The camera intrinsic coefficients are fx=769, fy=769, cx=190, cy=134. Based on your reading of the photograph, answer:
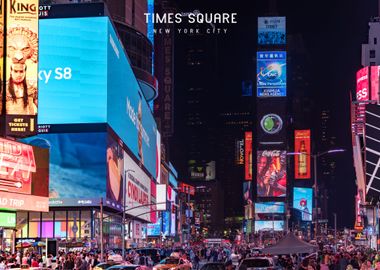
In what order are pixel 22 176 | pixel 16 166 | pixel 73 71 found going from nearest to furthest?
pixel 16 166 < pixel 22 176 < pixel 73 71

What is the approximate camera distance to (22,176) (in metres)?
41.2

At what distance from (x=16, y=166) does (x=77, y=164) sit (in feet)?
117

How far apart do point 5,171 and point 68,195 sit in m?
36.9

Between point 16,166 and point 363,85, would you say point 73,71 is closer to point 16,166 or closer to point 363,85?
point 363,85

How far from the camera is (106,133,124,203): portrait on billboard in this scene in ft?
253

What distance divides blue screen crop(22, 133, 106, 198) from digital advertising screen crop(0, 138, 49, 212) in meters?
31.5

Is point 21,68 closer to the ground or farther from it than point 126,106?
closer to the ground

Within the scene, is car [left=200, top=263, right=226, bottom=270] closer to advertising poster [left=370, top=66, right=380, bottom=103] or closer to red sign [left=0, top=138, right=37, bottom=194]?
red sign [left=0, top=138, right=37, bottom=194]

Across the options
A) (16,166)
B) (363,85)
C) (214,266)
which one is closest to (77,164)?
(16,166)

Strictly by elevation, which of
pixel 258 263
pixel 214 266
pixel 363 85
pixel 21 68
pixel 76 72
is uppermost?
pixel 363 85

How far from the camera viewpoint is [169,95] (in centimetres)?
17838

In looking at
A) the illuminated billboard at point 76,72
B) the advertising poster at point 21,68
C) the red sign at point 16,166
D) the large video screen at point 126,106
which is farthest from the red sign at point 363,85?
the red sign at point 16,166

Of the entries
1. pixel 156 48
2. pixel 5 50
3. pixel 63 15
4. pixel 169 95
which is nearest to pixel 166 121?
pixel 169 95

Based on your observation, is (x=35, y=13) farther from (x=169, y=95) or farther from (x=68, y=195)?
(x=169, y=95)
